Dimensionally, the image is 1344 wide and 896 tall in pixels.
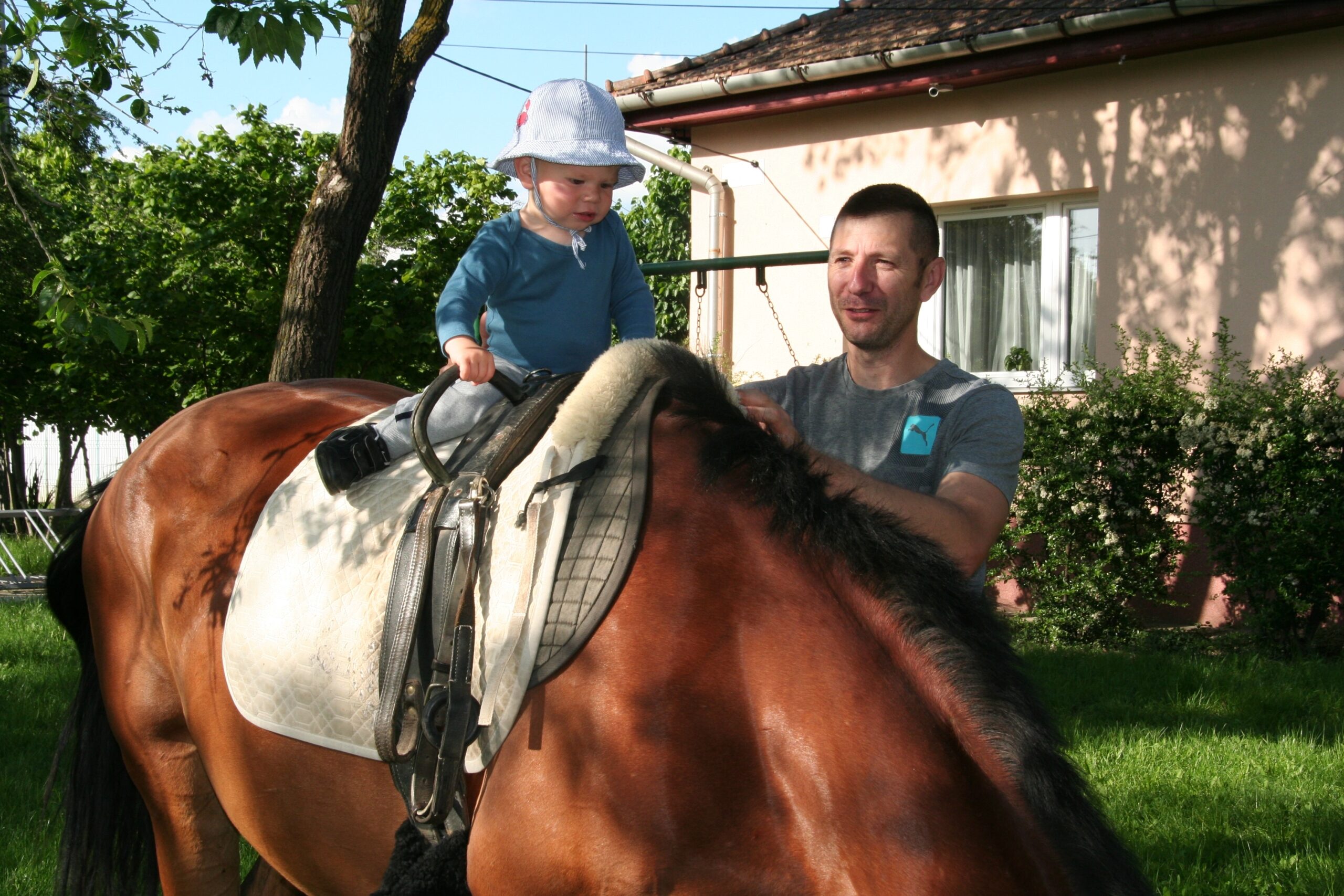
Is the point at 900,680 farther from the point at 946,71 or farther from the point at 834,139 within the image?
the point at 834,139

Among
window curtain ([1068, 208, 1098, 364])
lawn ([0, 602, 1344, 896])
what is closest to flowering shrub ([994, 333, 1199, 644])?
lawn ([0, 602, 1344, 896])

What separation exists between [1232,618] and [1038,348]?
2.48m

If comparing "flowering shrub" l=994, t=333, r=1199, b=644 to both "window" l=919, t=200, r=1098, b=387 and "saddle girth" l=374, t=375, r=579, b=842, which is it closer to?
"window" l=919, t=200, r=1098, b=387

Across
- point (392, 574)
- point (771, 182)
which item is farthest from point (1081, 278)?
point (392, 574)

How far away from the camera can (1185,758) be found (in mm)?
4520

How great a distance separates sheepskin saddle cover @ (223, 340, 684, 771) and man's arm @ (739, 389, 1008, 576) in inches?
10.5

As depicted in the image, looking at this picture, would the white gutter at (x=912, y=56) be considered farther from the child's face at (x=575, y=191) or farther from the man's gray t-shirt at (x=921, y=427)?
the man's gray t-shirt at (x=921, y=427)

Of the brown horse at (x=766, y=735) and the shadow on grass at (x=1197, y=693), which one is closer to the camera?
the brown horse at (x=766, y=735)

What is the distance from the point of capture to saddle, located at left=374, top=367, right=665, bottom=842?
172 centimetres

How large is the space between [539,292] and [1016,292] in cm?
670

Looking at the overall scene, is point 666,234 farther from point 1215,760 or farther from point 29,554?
point 1215,760

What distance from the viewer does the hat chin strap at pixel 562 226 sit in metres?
2.74

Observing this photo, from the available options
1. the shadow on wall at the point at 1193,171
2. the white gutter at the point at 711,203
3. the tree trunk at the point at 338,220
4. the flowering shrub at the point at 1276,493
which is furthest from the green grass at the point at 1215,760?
the white gutter at the point at 711,203

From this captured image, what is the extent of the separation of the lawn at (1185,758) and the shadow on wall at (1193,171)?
264cm
